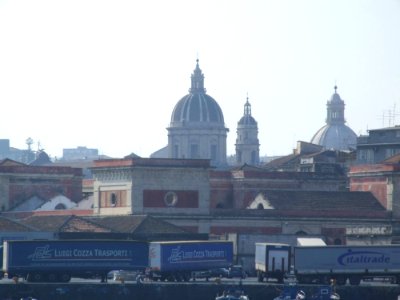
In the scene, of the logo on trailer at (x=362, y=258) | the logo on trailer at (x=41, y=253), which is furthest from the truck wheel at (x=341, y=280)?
the logo on trailer at (x=41, y=253)

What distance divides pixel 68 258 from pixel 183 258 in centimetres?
677

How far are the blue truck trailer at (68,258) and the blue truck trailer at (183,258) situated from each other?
730 mm

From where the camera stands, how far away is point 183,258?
95000 millimetres

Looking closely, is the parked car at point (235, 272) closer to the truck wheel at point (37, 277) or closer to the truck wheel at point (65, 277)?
the truck wheel at point (65, 277)

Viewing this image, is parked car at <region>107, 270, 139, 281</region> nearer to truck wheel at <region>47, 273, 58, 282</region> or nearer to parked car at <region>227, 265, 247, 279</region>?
truck wheel at <region>47, 273, 58, 282</region>

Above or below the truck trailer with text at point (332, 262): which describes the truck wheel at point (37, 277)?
below

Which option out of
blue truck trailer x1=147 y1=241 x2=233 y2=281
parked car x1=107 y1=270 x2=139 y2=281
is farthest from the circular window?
parked car x1=107 y1=270 x2=139 y2=281

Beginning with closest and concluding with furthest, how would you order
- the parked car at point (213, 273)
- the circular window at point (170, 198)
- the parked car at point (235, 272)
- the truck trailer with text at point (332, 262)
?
the truck trailer with text at point (332, 262) → the parked car at point (213, 273) → the parked car at point (235, 272) → the circular window at point (170, 198)

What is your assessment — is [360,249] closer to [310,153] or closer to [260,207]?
[260,207]

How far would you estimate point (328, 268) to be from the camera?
312 feet

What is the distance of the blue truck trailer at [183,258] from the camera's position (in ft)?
309

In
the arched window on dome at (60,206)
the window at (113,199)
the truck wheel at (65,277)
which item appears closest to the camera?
the truck wheel at (65,277)

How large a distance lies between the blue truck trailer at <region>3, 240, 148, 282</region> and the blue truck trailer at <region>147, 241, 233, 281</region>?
28.8 inches

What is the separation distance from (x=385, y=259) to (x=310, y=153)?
8095cm
